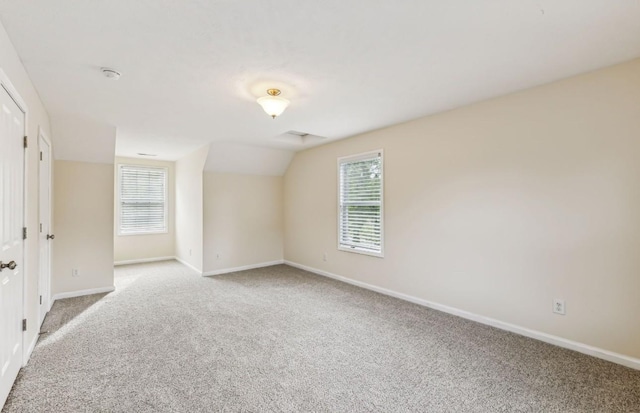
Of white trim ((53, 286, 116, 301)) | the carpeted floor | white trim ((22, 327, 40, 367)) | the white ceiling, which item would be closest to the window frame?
white trim ((53, 286, 116, 301))

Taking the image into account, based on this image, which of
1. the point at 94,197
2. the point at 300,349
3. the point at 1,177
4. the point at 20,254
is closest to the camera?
the point at 1,177

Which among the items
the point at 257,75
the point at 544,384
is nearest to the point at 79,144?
the point at 257,75

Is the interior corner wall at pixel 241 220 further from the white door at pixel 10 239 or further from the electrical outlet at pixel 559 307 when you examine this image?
the electrical outlet at pixel 559 307

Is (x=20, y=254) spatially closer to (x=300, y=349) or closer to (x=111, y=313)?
(x=111, y=313)

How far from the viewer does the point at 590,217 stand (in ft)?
7.99

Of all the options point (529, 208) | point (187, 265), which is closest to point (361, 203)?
point (529, 208)

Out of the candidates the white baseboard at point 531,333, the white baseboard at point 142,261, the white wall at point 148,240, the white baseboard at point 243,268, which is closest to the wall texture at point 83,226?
the white baseboard at point 243,268

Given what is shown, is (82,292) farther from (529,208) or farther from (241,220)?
(529,208)

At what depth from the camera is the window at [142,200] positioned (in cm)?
616

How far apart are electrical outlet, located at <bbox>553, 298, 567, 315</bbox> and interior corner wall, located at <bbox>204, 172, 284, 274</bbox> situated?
15.5 feet

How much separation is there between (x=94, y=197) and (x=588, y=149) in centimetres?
587

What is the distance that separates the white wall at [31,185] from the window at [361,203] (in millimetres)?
3708

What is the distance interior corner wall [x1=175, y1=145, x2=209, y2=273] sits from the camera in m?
5.33

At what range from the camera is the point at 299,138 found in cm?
505
